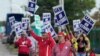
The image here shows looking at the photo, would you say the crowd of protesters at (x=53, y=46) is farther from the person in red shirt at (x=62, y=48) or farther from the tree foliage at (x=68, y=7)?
the tree foliage at (x=68, y=7)

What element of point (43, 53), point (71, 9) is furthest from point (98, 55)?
point (71, 9)

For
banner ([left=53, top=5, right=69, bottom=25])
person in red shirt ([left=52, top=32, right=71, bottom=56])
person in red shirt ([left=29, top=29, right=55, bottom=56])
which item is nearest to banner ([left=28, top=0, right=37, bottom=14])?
banner ([left=53, top=5, right=69, bottom=25])

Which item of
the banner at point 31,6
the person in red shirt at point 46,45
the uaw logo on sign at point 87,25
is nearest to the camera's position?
the person in red shirt at point 46,45

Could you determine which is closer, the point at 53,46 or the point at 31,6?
the point at 53,46

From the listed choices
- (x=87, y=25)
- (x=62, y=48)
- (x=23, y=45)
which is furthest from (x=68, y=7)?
(x=62, y=48)

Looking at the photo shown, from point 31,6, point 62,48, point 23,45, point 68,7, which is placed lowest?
point 68,7

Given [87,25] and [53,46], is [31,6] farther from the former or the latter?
[53,46]

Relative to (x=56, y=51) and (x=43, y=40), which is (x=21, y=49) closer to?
(x=43, y=40)

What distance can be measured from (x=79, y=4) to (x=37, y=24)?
4807 centimetres

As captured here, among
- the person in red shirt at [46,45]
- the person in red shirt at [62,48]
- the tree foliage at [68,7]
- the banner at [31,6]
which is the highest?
the person in red shirt at [62,48]

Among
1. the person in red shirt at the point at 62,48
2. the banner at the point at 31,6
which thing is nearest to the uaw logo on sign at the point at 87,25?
the banner at the point at 31,6

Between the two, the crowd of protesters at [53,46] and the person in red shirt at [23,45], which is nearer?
the crowd of protesters at [53,46]

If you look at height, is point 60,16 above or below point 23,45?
above

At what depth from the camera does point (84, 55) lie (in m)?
18.4
